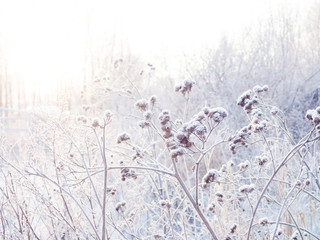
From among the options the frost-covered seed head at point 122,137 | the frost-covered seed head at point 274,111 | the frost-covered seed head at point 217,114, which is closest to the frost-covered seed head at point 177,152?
the frost-covered seed head at point 217,114

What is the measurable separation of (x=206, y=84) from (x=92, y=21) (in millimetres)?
12280

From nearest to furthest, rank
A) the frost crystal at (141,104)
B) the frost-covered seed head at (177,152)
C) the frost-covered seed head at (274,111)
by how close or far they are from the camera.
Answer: the frost-covered seed head at (177,152)
the frost crystal at (141,104)
the frost-covered seed head at (274,111)

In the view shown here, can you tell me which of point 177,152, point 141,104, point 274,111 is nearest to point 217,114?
point 177,152

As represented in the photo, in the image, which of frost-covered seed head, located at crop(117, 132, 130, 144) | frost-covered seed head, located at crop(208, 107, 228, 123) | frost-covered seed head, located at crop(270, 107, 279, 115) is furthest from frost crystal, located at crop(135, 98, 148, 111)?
frost-covered seed head, located at crop(270, 107, 279, 115)

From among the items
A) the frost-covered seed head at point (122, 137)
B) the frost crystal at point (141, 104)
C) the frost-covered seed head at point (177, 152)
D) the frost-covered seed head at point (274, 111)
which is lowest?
the frost-covered seed head at point (177, 152)

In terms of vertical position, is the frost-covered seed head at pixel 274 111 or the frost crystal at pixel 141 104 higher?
the frost crystal at pixel 141 104

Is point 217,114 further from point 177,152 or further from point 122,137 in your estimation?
point 122,137

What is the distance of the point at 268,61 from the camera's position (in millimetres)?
8773

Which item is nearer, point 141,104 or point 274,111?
point 141,104

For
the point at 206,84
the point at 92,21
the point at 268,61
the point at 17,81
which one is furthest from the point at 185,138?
the point at 17,81

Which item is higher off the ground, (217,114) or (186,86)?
(186,86)

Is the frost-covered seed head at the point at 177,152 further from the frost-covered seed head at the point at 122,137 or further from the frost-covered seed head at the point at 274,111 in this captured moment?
the frost-covered seed head at the point at 274,111

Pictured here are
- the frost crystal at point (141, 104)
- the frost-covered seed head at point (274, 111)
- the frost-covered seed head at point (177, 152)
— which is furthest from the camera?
the frost-covered seed head at point (274, 111)

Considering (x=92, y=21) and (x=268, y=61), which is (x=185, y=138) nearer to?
(x=268, y=61)
